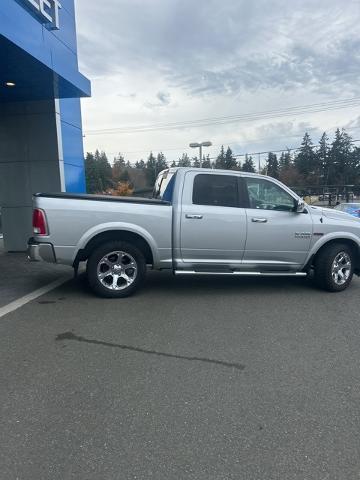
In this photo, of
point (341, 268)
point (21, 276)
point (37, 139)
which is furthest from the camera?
point (37, 139)

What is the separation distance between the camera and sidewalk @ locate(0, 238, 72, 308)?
6.45m

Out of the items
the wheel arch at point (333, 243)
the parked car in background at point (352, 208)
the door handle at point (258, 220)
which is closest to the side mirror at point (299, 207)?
the door handle at point (258, 220)

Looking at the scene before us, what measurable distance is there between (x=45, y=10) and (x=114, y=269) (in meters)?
5.54

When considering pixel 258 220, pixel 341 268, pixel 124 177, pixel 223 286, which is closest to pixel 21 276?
pixel 223 286

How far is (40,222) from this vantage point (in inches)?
224

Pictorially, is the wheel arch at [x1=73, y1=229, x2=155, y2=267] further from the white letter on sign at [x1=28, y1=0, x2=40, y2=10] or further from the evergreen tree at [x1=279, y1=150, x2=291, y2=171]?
the evergreen tree at [x1=279, y1=150, x2=291, y2=171]

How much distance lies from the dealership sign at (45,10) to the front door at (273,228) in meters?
5.07

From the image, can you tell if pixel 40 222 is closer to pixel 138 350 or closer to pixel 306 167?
pixel 138 350

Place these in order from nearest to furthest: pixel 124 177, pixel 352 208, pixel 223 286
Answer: pixel 223 286
pixel 352 208
pixel 124 177

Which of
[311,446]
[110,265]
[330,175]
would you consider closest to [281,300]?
[110,265]

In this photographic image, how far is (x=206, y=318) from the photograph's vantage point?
5211 mm

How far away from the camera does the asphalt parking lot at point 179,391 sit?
246 cm

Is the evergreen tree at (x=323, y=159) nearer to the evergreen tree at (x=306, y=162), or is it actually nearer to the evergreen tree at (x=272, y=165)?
the evergreen tree at (x=306, y=162)

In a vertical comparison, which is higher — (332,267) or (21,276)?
(332,267)
